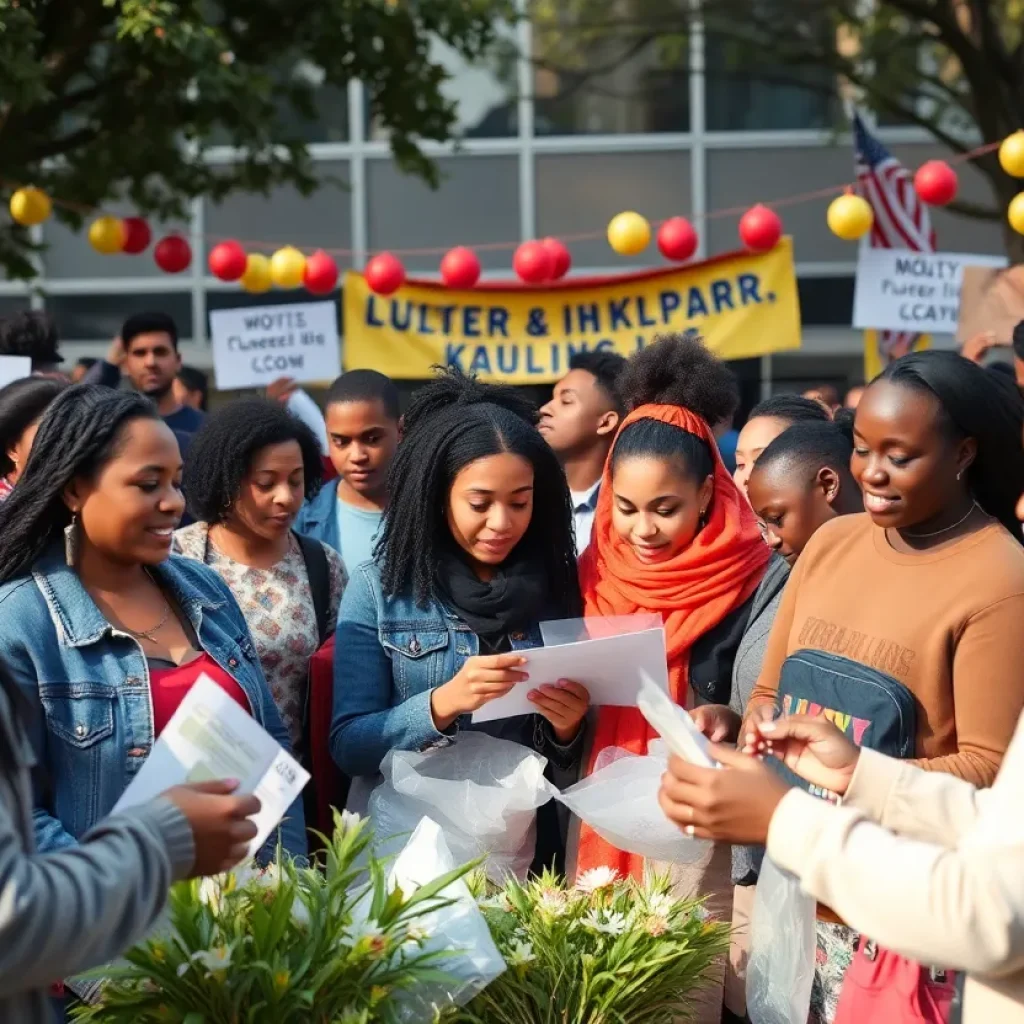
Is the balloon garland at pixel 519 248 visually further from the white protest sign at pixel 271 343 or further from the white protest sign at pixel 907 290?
the white protest sign at pixel 271 343

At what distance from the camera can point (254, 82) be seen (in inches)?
381

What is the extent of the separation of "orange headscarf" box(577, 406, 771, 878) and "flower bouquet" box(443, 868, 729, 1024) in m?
0.74

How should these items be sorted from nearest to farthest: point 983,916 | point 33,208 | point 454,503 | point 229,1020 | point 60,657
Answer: point 983,916 → point 229,1020 → point 60,657 → point 454,503 → point 33,208

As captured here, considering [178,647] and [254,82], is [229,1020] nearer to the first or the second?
[178,647]

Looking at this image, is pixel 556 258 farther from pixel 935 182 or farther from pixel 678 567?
pixel 678 567

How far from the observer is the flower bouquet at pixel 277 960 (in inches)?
97.3

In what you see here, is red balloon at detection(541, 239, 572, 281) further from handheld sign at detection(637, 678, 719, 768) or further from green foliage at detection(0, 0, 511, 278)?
handheld sign at detection(637, 678, 719, 768)

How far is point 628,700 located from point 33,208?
21.9 ft

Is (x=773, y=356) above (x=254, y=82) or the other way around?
the other way around

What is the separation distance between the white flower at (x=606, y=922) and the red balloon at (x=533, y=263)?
21.5ft

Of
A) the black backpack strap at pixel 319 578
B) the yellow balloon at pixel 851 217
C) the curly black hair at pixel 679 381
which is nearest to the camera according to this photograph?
the curly black hair at pixel 679 381

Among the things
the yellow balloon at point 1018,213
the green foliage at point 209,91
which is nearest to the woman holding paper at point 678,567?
the yellow balloon at point 1018,213

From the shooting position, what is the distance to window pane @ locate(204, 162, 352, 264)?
48.7 ft

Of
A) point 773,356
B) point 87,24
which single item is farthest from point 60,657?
point 773,356
